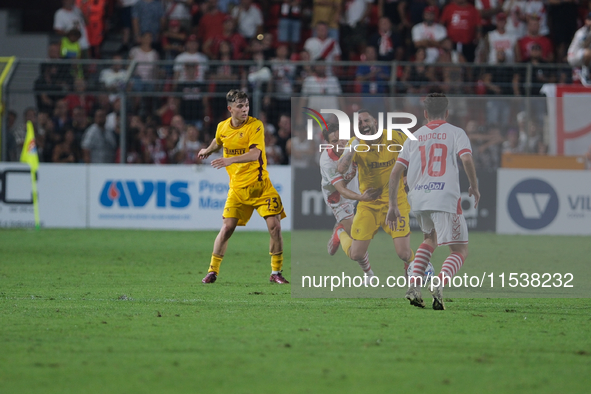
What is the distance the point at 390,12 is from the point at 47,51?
8.45 m

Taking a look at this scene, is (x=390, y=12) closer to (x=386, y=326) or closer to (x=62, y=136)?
(x=62, y=136)

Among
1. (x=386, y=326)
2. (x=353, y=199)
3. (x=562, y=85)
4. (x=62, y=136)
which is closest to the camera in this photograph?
(x=386, y=326)

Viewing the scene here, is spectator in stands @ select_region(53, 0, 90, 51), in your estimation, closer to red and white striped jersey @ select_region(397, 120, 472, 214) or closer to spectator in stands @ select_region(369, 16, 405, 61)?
spectator in stands @ select_region(369, 16, 405, 61)

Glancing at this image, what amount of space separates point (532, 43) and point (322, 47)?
4608 millimetres

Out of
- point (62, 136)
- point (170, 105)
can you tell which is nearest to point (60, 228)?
point (62, 136)

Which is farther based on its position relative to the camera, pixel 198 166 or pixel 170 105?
pixel 170 105

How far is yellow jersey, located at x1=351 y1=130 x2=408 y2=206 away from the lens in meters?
7.14

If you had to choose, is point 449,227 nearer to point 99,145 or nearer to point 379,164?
point 379,164

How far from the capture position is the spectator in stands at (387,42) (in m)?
17.9

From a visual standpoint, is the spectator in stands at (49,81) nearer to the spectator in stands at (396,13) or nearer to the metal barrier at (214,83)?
the metal barrier at (214,83)

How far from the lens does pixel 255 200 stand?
8.78 metres

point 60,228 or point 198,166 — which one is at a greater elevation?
point 198,166

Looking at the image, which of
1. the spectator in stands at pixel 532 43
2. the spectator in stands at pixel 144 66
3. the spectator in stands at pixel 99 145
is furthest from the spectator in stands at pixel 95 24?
A: the spectator in stands at pixel 532 43

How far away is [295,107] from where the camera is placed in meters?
7.53
